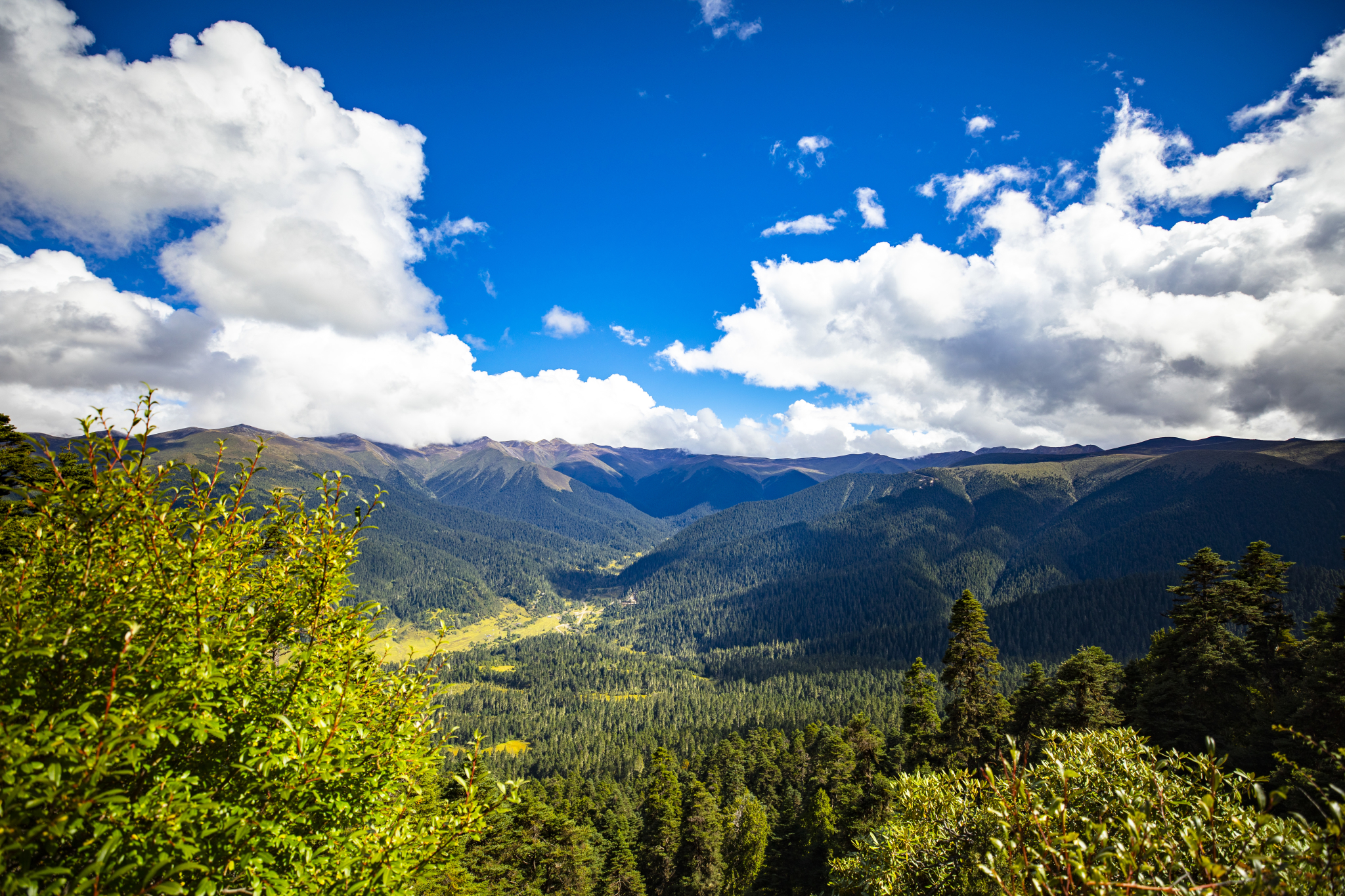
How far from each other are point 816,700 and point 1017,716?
14601 centimetres

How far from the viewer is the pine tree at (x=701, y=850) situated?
1975 inches

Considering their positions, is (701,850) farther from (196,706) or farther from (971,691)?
(196,706)

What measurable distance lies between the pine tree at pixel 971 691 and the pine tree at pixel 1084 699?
3.30 m

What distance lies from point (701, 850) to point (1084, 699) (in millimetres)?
35381

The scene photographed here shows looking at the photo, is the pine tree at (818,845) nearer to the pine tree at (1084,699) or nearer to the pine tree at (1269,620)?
the pine tree at (1084,699)

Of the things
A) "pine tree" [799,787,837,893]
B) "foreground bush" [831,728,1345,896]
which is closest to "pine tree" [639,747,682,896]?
"pine tree" [799,787,837,893]

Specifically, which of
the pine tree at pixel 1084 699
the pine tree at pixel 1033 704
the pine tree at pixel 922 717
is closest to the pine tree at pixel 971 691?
the pine tree at pixel 922 717

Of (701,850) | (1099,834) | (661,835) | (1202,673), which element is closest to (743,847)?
(701,850)

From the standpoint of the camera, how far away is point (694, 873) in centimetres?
5028

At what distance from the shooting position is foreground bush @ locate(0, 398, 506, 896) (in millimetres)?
6035

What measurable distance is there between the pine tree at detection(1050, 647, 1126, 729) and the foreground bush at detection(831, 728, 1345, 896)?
2558cm

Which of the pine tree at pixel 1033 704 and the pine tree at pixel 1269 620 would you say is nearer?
the pine tree at pixel 1269 620

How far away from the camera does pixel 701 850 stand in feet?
166

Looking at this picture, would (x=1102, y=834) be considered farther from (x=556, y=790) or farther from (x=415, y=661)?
(x=556, y=790)
